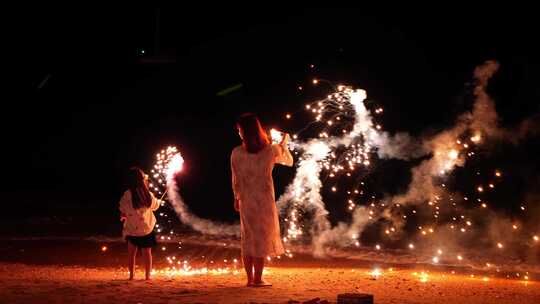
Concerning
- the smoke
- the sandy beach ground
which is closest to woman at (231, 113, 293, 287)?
the sandy beach ground

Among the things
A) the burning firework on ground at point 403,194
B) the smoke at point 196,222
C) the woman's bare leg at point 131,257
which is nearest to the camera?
the woman's bare leg at point 131,257

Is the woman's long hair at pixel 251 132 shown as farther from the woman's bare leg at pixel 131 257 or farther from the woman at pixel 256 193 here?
the woman's bare leg at pixel 131 257

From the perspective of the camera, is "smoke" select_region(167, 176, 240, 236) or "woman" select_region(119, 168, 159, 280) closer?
"woman" select_region(119, 168, 159, 280)

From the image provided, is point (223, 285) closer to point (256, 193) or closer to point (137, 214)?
point (256, 193)

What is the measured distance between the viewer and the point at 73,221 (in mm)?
21016

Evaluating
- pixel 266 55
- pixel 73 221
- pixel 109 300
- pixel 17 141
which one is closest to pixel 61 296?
pixel 109 300

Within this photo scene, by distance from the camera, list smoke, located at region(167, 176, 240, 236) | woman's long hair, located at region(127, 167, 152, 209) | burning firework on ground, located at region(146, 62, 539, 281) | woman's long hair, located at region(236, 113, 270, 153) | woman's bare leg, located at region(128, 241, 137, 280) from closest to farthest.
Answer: woman's long hair, located at region(236, 113, 270, 153), woman's bare leg, located at region(128, 241, 137, 280), woman's long hair, located at region(127, 167, 152, 209), burning firework on ground, located at region(146, 62, 539, 281), smoke, located at region(167, 176, 240, 236)

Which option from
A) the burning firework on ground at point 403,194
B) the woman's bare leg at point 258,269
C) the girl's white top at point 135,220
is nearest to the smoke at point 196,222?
the burning firework on ground at point 403,194

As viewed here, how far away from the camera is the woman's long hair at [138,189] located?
8930 millimetres

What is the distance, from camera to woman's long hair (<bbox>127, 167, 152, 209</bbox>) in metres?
8.93

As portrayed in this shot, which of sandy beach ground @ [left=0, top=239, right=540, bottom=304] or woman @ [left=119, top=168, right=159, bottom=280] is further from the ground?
woman @ [left=119, top=168, right=159, bottom=280]

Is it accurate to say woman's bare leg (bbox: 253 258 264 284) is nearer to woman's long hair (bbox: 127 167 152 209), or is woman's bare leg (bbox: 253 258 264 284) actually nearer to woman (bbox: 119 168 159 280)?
woman (bbox: 119 168 159 280)

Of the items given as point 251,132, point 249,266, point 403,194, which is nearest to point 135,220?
point 249,266

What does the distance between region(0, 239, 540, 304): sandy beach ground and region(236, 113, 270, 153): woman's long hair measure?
1.77 metres
